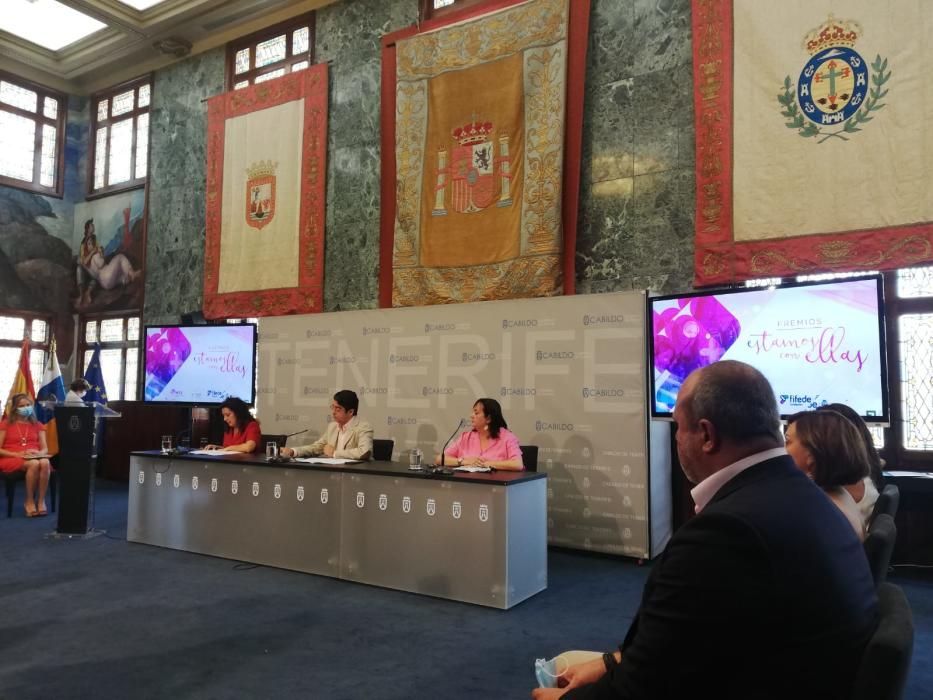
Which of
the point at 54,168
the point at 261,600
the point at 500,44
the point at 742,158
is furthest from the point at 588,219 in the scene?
the point at 54,168

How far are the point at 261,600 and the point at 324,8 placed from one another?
6832 mm

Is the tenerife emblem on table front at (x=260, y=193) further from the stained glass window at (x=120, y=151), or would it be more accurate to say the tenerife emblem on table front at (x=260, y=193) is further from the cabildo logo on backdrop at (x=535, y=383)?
the stained glass window at (x=120, y=151)

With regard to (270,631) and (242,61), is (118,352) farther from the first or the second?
(270,631)

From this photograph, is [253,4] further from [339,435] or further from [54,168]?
[339,435]

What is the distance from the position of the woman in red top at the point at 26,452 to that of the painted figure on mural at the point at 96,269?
311cm

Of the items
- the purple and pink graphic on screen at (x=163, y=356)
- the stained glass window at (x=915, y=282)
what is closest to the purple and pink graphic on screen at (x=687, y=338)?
the stained glass window at (x=915, y=282)

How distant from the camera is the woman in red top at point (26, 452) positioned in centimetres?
671

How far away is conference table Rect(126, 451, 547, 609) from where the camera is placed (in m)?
4.01

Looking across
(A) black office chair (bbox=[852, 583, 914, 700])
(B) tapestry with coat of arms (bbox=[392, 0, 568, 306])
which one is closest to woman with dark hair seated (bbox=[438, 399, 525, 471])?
(B) tapestry with coat of arms (bbox=[392, 0, 568, 306])

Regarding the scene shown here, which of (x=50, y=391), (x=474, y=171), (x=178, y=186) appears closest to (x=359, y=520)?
(x=474, y=171)

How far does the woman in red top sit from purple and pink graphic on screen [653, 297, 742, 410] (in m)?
5.95

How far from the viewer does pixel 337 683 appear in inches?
114

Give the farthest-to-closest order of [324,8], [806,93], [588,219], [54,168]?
[54,168]
[324,8]
[588,219]
[806,93]

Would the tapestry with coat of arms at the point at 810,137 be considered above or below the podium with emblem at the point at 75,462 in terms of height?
above
